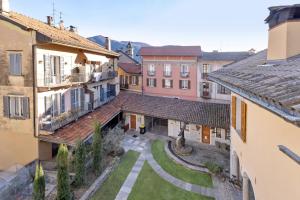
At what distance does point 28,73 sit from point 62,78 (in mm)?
4055

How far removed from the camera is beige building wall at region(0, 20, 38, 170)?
21.2 meters

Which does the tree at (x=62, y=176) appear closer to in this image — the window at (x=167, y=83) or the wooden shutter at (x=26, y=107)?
the wooden shutter at (x=26, y=107)

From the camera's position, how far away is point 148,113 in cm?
3422

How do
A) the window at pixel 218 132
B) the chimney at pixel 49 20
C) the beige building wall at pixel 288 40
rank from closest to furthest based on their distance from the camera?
the beige building wall at pixel 288 40, the window at pixel 218 132, the chimney at pixel 49 20

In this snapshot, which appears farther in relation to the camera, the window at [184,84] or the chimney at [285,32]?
the window at [184,84]

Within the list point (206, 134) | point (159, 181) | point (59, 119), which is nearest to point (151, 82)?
point (206, 134)

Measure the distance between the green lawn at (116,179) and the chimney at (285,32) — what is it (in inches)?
623

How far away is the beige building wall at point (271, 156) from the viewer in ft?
19.7

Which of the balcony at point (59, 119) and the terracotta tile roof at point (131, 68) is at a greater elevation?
the terracotta tile roof at point (131, 68)

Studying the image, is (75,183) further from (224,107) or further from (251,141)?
(224,107)

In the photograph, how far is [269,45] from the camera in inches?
533

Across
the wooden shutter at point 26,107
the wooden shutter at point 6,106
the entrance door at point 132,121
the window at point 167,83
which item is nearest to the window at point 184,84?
the window at point 167,83

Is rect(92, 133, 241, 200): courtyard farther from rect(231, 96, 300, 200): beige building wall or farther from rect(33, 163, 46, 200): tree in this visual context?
rect(231, 96, 300, 200): beige building wall

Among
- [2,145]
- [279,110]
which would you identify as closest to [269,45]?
[279,110]
